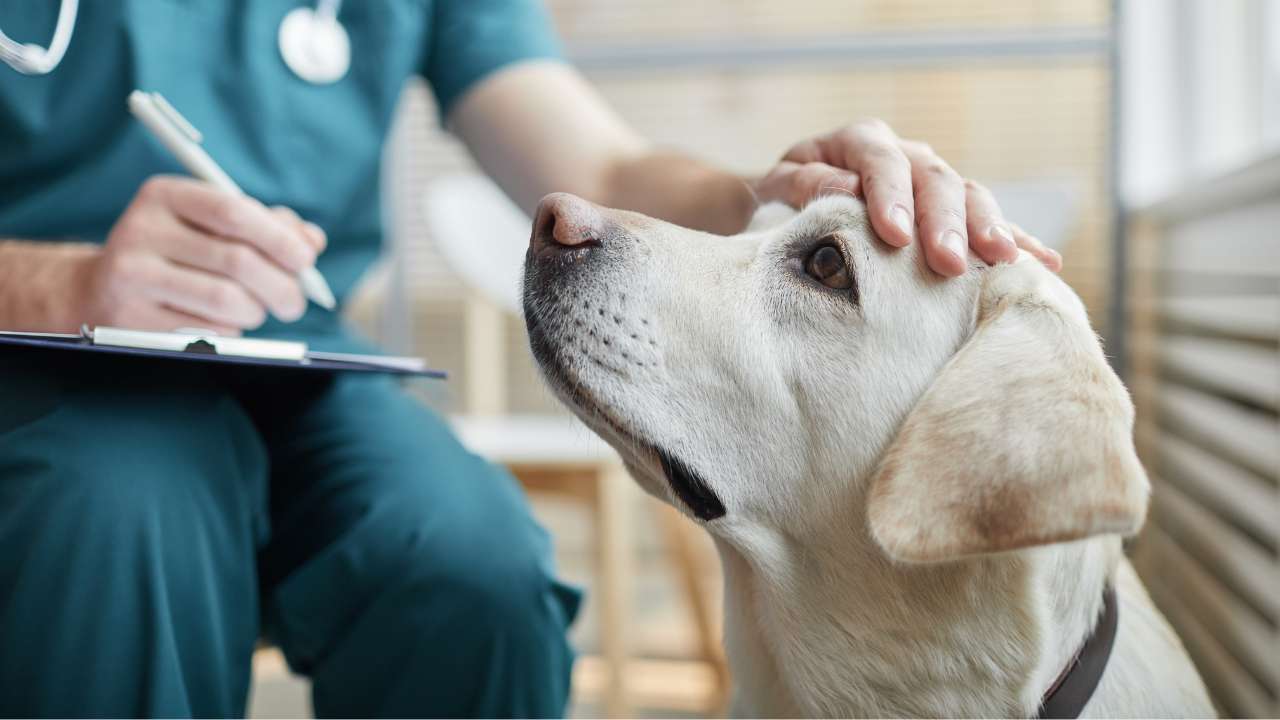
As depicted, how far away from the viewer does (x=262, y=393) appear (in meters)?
1.01

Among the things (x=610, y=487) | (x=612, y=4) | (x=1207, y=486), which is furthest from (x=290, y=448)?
(x=612, y=4)

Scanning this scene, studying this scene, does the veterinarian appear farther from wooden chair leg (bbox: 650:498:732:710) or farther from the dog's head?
wooden chair leg (bbox: 650:498:732:710)

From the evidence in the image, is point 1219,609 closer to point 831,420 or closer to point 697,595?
point 697,595

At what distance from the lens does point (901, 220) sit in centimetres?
69

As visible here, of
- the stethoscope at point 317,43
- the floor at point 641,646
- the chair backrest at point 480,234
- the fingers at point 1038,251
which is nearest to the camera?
the fingers at point 1038,251

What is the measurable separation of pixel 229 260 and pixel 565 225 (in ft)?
1.01

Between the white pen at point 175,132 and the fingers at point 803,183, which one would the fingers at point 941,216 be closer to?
the fingers at point 803,183

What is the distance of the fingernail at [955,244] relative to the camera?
675mm

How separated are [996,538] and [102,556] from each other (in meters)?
0.66

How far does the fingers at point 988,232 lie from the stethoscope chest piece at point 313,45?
2.69 ft

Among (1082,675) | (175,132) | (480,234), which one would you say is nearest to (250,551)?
(175,132)

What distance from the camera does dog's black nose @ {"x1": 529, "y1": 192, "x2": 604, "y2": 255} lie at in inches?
27.7

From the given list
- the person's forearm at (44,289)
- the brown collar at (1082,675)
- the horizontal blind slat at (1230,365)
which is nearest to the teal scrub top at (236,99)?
the person's forearm at (44,289)

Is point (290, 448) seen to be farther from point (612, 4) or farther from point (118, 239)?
point (612, 4)
